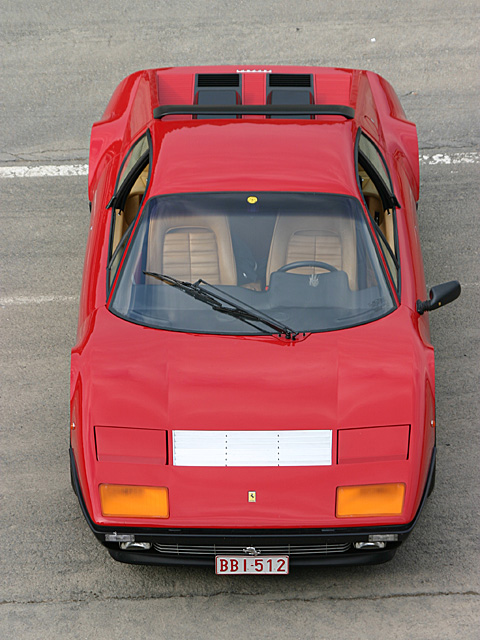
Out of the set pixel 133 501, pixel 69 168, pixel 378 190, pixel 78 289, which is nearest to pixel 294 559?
pixel 133 501

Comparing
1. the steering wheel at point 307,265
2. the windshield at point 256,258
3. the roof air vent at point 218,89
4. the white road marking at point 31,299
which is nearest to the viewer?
the windshield at point 256,258

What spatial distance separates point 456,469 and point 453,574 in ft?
2.57

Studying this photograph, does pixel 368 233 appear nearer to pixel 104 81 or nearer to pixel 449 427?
pixel 449 427

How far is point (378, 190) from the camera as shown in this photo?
5.57 metres

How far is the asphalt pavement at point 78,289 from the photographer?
4.50 meters

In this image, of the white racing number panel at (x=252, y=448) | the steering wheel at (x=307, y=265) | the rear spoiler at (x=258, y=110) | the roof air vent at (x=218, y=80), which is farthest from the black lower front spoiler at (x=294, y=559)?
the roof air vent at (x=218, y=80)

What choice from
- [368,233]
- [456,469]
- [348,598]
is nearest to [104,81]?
[368,233]

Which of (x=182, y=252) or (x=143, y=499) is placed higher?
(x=182, y=252)

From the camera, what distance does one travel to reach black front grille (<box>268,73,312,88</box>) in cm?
634

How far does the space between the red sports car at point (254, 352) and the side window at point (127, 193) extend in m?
0.02

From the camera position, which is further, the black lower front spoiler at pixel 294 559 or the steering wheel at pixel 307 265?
the steering wheel at pixel 307 265

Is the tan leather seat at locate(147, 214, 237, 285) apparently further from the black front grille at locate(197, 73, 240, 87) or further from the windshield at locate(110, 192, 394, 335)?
the black front grille at locate(197, 73, 240, 87)

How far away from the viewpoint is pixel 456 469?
531 cm

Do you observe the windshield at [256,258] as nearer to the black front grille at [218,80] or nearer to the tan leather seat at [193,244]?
the tan leather seat at [193,244]
